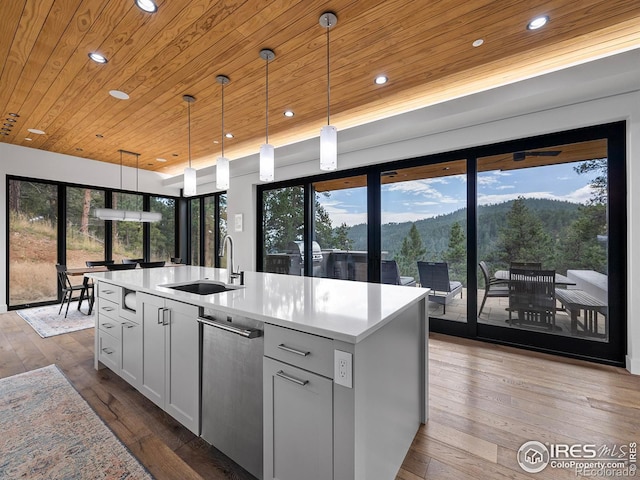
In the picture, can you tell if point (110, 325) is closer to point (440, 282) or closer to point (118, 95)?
point (118, 95)

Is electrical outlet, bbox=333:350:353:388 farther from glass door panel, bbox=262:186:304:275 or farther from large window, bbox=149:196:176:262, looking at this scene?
large window, bbox=149:196:176:262

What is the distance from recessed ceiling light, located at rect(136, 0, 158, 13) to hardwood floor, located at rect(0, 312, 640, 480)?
276 cm

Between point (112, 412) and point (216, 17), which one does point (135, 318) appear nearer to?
point (112, 412)

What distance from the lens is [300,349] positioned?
1.22 metres

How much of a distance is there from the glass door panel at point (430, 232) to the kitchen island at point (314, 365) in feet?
6.53

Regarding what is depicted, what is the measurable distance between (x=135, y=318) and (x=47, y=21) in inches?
88.6

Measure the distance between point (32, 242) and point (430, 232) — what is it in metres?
6.66

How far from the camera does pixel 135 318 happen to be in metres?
2.24

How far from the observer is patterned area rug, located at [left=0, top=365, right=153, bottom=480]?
154 centimetres

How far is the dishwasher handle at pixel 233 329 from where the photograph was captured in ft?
4.63

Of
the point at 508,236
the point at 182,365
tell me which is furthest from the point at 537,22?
the point at 182,365

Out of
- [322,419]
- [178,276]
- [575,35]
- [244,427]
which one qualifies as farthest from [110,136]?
[575,35]

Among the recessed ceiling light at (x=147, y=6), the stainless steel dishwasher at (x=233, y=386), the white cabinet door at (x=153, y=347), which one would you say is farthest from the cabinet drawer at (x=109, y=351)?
the recessed ceiling light at (x=147, y=6)

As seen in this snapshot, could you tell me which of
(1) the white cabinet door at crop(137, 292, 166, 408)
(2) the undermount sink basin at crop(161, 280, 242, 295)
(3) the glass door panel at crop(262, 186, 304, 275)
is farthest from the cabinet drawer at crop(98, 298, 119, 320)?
(3) the glass door panel at crop(262, 186, 304, 275)
